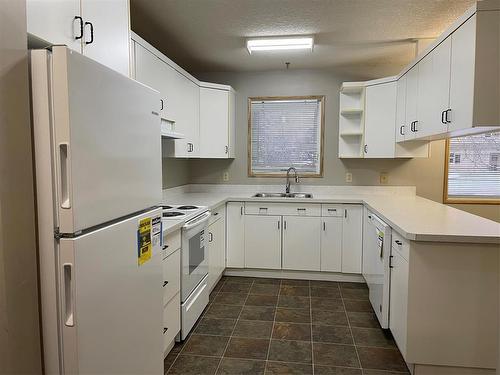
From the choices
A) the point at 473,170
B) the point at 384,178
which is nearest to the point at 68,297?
the point at 384,178

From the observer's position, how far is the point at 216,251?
355cm

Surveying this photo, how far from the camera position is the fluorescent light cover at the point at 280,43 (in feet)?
10.3

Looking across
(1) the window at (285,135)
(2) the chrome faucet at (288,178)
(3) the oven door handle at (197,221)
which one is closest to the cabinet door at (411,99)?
(1) the window at (285,135)

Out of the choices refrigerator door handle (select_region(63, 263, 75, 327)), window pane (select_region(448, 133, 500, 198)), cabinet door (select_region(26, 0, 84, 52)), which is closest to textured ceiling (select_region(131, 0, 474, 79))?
cabinet door (select_region(26, 0, 84, 52))

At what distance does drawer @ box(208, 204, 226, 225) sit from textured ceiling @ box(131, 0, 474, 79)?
1605 mm

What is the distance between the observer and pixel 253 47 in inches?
130

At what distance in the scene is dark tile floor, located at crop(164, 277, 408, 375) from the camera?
2.27 meters

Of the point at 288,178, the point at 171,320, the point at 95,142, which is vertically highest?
the point at 95,142

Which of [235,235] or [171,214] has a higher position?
[171,214]

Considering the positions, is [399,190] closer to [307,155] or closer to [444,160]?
[444,160]

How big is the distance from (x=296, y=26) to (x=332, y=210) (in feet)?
6.14

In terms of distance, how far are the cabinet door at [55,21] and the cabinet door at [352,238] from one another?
2.98m

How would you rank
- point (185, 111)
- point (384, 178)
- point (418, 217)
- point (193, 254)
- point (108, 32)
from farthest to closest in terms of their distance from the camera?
point (384, 178) < point (185, 111) < point (193, 254) < point (418, 217) < point (108, 32)

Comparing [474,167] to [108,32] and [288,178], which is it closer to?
[288,178]
